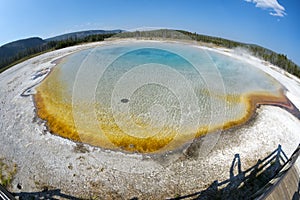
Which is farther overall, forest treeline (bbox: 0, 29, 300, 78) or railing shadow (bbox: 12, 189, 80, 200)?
forest treeline (bbox: 0, 29, 300, 78)

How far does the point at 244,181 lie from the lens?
7.79 metres

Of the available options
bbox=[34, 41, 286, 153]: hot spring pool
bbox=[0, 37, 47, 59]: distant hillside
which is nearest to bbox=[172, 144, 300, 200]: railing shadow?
bbox=[34, 41, 286, 153]: hot spring pool

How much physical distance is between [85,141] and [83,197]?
2.69 m

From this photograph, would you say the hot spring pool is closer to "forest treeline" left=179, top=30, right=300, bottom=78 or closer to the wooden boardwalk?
"forest treeline" left=179, top=30, right=300, bottom=78

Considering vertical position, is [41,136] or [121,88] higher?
[121,88]

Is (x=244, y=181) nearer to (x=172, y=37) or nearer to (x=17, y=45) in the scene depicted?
(x=172, y=37)

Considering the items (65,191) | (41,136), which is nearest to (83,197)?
(65,191)

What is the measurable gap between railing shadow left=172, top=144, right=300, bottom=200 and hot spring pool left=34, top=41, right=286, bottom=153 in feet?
7.12

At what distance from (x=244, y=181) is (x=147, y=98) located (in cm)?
636

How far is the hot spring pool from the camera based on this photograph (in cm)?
1012

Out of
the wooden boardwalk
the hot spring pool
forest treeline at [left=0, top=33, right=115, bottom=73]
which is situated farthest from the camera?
forest treeline at [left=0, top=33, right=115, bottom=73]

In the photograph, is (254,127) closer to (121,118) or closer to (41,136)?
(121,118)

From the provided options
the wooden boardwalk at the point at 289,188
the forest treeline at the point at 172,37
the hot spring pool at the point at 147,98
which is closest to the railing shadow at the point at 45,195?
the hot spring pool at the point at 147,98

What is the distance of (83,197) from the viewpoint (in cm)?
721
